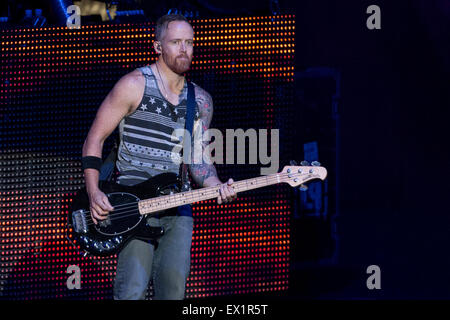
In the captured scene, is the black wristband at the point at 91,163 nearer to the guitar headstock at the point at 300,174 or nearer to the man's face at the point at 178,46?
the man's face at the point at 178,46


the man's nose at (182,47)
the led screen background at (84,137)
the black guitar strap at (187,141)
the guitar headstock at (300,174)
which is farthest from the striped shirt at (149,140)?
the led screen background at (84,137)

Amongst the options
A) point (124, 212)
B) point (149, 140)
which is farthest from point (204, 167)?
point (124, 212)

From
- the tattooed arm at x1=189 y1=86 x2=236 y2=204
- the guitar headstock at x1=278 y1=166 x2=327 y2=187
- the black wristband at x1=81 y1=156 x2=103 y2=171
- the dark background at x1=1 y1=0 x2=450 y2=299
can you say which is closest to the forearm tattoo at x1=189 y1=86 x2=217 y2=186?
the tattooed arm at x1=189 y1=86 x2=236 y2=204

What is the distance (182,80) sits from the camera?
4.18 m

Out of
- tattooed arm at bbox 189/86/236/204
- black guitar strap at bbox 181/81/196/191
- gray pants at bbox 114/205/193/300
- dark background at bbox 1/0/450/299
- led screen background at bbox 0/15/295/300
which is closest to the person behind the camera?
gray pants at bbox 114/205/193/300

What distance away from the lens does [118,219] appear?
3871mm

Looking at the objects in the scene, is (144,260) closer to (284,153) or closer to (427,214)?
(284,153)

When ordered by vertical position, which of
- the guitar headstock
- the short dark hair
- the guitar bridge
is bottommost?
the guitar bridge

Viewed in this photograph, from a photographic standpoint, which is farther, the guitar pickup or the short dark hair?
the short dark hair

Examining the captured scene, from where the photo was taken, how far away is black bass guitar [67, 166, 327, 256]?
3.84m

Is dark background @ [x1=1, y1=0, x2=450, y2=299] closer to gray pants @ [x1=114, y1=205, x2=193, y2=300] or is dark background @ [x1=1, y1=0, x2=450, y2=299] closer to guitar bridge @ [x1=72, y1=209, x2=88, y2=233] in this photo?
gray pants @ [x1=114, y1=205, x2=193, y2=300]

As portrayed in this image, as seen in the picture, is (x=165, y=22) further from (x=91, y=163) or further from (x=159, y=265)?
(x=159, y=265)

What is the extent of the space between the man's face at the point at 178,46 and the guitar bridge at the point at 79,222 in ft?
3.75

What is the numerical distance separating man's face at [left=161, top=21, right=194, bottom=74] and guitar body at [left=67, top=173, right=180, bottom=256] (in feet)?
2.45
